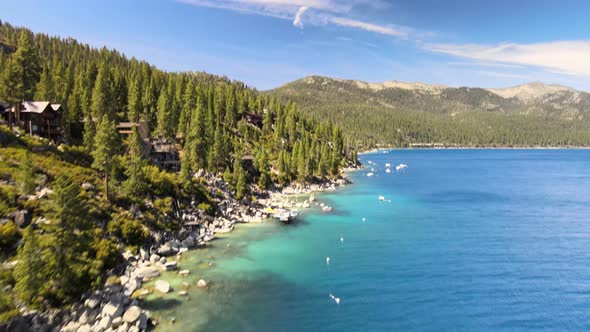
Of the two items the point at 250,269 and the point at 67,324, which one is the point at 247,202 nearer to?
the point at 250,269

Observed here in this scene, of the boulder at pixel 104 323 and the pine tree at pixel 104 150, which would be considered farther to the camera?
the pine tree at pixel 104 150

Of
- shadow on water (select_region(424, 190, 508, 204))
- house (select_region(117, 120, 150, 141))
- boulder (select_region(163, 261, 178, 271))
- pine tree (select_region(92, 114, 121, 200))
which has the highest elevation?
house (select_region(117, 120, 150, 141))

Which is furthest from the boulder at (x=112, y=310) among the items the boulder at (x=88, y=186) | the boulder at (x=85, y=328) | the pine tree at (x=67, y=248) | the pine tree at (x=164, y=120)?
the pine tree at (x=164, y=120)

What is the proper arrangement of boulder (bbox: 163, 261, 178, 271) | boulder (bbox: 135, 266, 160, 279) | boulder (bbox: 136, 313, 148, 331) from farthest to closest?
1. boulder (bbox: 163, 261, 178, 271)
2. boulder (bbox: 135, 266, 160, 279)
3. boulder (bbox: 136, 313, 148, 331)

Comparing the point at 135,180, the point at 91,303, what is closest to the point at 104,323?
the point at 91,303

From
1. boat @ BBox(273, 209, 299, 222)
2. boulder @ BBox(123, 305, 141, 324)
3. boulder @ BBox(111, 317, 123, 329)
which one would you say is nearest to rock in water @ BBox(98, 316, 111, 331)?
boulder @ BBox(111, 317, 123, 329)

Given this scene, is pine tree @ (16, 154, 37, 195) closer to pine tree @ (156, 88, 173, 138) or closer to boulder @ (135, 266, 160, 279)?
boulder @ (135, 266, 160, 279)

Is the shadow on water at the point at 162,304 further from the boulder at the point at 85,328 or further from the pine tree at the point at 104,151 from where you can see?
the pine tree at the point at 104,151

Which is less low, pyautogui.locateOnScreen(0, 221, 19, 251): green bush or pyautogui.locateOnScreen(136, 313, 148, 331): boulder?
pyautogui.locateOnScreen(0, 221, 19, 251): green bush
